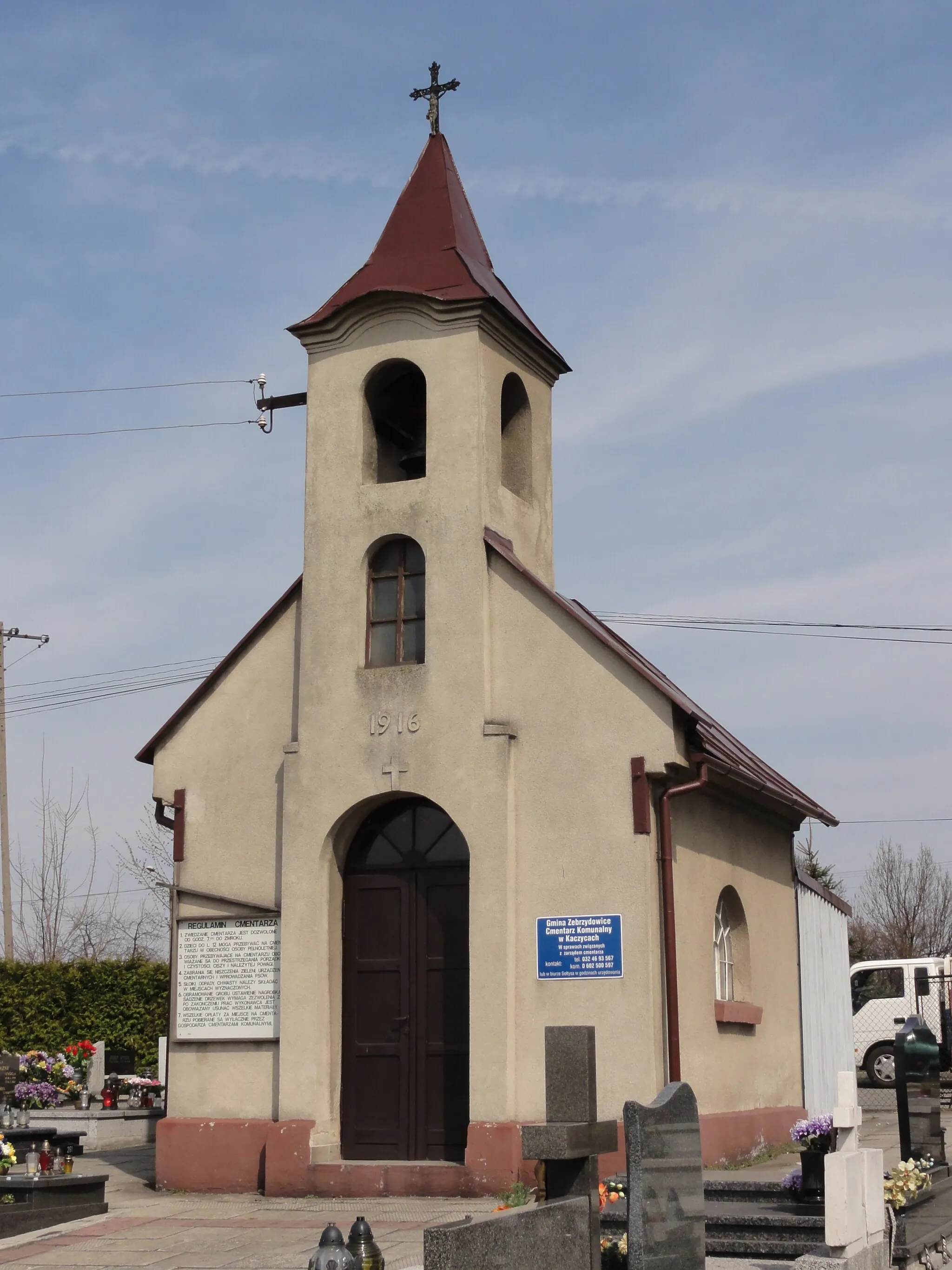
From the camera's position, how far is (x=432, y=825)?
44.3 feet

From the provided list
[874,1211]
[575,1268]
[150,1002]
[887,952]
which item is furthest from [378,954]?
[887,952]

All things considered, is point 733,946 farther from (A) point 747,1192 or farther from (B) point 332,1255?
(B) point 332,1255

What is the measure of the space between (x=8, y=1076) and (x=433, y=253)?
10620mm

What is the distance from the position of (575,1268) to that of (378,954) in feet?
21.8

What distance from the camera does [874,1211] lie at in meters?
8.95

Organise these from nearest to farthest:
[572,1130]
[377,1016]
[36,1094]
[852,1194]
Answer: [572,1130], [852,1194], [377,1016], [36,1094]

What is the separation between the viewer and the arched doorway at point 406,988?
12977 millimetres

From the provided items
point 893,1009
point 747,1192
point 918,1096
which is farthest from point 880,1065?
point 747,1192

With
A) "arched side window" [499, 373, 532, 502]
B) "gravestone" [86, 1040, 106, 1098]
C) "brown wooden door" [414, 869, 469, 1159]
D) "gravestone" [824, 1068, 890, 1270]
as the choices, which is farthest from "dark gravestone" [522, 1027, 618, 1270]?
"gravestone" [86, 1040, 106, 1098]

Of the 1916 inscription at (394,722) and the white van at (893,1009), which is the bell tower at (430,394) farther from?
the white van at (893,1009)

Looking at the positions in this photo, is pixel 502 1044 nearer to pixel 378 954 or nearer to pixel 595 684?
pixel 378 954

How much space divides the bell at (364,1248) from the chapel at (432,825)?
3.93 metres

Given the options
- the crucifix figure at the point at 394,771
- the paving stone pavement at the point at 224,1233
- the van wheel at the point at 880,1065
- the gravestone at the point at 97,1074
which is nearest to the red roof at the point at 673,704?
the crucifix figure at the point at 394,771

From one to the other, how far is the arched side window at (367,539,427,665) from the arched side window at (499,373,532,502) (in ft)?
4.48
